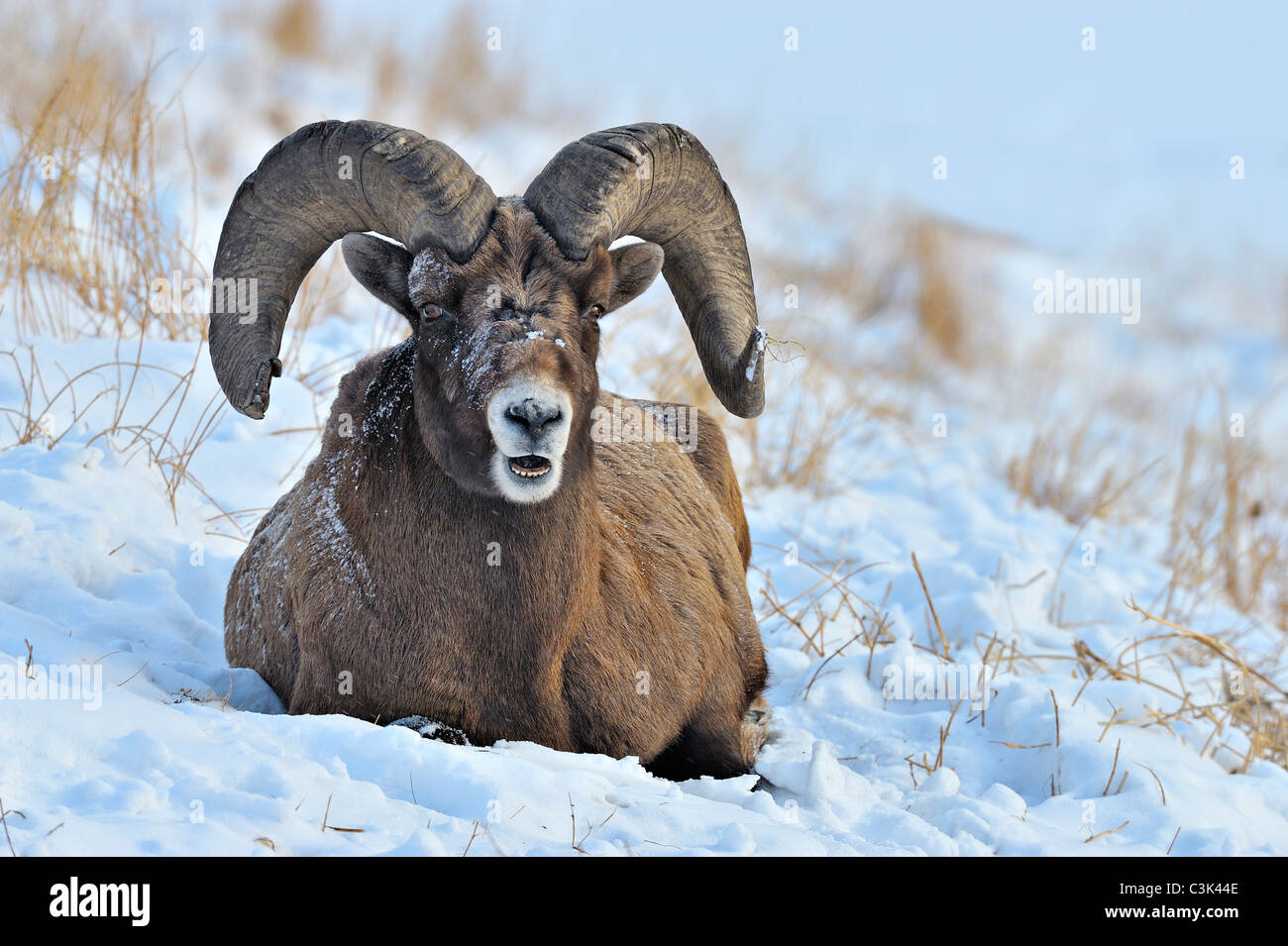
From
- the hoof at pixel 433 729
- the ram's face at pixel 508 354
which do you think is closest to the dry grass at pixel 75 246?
the ram's face at pixel 508 354

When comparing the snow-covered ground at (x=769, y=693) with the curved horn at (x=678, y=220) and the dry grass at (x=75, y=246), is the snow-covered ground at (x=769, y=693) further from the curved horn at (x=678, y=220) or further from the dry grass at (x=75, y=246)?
the curved horn at (x=678, y=220)

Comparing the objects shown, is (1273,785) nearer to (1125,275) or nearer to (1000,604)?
(1000,604)

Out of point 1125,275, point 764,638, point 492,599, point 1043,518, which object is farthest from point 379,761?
point 1125,275

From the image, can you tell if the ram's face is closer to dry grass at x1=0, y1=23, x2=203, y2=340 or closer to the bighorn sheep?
the bighorn sheep

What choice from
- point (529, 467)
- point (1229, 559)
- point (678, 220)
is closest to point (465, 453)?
point (529, 467)

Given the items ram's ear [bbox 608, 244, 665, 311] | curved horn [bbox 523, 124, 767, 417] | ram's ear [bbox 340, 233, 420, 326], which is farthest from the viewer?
ram's ear [bbox 608, 244, 665, 311]

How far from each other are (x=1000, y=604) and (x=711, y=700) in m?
3.01

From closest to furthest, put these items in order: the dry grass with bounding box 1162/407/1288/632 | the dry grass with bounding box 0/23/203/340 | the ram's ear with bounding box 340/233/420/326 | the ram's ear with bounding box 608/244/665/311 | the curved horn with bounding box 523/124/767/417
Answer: the curved horn with bounding box 523/124/767/417, the ram's ear with bounding box 340/233/420/326, the ram's ear with bounding box 608/244/665/311, the dry grass with bounding box 0/23/203/340, the dry grass with bounding box 1162/407/1288/632

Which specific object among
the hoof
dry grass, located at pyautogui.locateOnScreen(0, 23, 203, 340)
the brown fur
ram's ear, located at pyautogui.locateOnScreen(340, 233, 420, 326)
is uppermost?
dry grass, located at pyautogui.locateOnScreen(0, 23, 203, 340)

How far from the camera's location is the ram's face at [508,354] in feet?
13.6

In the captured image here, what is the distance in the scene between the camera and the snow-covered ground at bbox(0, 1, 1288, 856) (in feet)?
11.7

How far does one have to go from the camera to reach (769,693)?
6508 millimetres

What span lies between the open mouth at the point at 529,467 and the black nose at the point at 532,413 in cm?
22

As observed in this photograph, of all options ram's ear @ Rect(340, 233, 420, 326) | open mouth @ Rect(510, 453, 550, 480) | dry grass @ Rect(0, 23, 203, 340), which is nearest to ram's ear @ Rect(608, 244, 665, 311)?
ram's ear @ Rect(340, 233, 420, 326)
